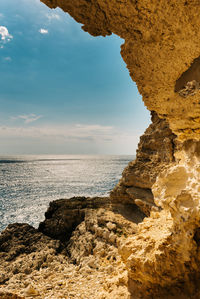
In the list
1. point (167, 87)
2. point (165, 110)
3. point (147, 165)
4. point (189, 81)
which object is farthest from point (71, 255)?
point (189, 81)

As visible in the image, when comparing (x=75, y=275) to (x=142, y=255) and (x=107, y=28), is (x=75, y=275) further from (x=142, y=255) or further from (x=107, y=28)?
(x=107, y=28)

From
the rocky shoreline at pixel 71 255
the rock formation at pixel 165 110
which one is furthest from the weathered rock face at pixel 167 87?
the rocky shoreline at pixel 71 255

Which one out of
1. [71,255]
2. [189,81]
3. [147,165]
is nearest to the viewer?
[189,81]

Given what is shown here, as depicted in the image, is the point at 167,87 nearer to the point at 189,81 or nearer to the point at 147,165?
the point at 189,81

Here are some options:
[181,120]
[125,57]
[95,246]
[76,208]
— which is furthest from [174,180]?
[76,208]

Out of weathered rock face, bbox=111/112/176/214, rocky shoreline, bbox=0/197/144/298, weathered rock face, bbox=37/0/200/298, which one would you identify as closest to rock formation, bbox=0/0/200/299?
weathered rock face, bbox=37/0/200/298

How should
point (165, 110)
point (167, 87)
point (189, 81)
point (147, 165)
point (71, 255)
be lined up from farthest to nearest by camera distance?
1. point (147, 165)
2. point (71, 255)
3. point (165, 110)
4. point (167, 87)
5. point (189, 81)

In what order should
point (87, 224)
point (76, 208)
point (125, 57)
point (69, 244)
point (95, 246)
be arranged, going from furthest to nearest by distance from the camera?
point (76, 208), point (87, 224), point (69, 244), point (95, 246), point (125, 57)

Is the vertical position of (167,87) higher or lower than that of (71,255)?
higher

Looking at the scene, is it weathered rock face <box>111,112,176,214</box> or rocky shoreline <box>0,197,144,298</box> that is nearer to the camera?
rocky shoreline <box>0,197,144,298</box>

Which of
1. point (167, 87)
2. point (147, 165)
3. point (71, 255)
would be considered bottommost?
point (71, 255)

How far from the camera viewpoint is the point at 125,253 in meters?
4.80

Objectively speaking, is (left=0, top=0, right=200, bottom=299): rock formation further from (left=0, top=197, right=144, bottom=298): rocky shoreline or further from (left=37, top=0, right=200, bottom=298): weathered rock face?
(left=0, top=197, right=144, bottom=298): rocky shoreline

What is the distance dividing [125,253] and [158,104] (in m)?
4.31
